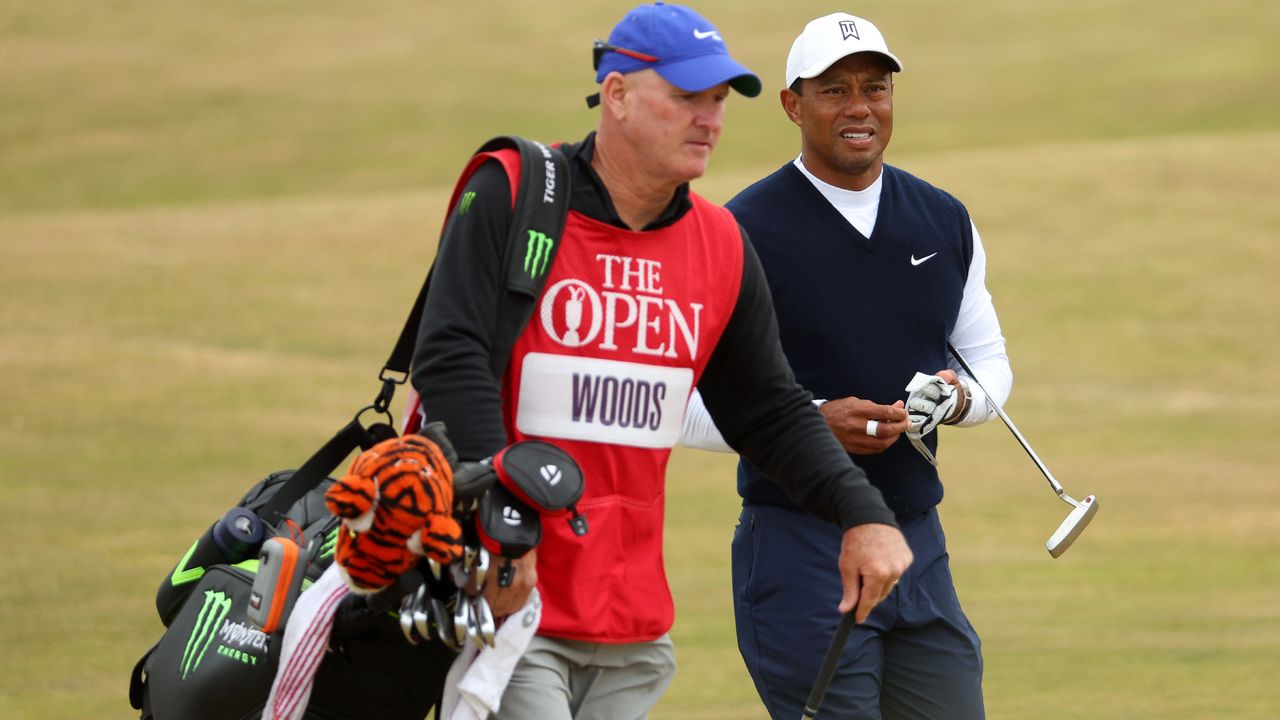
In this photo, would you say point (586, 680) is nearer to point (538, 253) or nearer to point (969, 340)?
point (538, 253)

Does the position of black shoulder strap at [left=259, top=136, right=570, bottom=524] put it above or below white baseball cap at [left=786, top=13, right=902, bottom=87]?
below

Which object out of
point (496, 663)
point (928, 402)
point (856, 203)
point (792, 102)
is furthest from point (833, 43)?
point (496, 663)

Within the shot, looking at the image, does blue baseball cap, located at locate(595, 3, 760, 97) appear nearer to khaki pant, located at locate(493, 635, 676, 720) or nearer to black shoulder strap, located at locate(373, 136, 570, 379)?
black shoulder strap, located at locate(373, 136, 570, 379)

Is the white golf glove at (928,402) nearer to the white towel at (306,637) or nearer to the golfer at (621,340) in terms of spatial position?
the golfer at (621,340)

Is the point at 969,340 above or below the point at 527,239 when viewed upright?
below

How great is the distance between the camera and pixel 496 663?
12.8 feet

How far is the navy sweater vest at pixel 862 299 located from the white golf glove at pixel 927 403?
0.31 ft

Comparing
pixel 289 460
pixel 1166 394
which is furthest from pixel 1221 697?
pixel 1166 394

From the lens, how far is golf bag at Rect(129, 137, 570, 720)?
3803 millimetres

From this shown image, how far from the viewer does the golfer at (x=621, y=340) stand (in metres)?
4.07

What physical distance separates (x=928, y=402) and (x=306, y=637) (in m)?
1.95

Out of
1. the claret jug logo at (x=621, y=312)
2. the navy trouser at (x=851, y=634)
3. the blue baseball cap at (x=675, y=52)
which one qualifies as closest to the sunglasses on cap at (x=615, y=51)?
the blue baseball cap at (x=675, y=52)

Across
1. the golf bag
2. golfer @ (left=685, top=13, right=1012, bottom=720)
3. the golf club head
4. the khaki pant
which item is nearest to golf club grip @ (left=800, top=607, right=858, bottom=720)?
the khaki pant

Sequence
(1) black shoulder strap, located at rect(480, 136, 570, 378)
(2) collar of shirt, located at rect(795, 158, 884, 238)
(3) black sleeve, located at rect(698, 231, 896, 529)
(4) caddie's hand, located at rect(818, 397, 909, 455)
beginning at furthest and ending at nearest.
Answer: (2) collar of shirt, located at rect(795, 158, 884, 238) → (4) caddie's hand, located at rect(818, 397, 909, 455) → (3) black sleeve, located at rect(698, 231, 896, 529) → (1) black shoulder strap, located at rect(480, 136, 570, 378)
